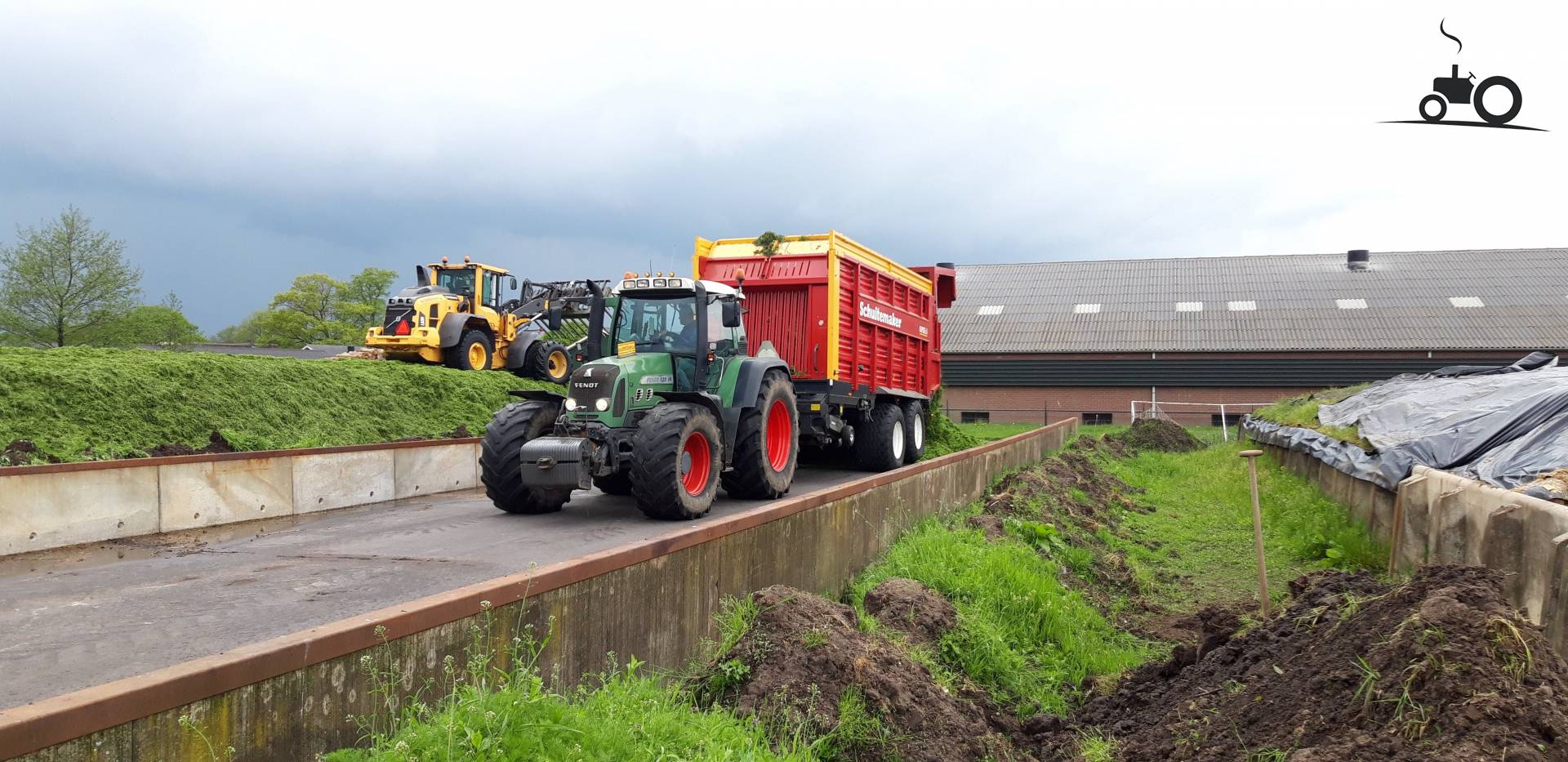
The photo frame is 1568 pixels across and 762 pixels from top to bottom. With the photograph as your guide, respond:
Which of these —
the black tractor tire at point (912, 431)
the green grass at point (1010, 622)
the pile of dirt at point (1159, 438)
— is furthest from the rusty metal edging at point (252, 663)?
the pile of dirt at point (1159, 438)

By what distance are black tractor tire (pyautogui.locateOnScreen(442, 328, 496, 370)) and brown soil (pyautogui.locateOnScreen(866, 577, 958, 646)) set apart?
14.1 metres

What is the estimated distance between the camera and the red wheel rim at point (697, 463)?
9.43 metres

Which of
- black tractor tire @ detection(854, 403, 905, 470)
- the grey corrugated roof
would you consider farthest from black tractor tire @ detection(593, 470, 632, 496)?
the grey corrugated roof

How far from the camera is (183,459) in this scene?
31.2 ft

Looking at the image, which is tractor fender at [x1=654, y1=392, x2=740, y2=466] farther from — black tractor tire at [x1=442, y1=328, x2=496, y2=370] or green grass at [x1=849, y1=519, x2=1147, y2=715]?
black tractor tire at [x1=442, y1=328, x2=496, y2=370]

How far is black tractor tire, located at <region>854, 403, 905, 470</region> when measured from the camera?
540 inches

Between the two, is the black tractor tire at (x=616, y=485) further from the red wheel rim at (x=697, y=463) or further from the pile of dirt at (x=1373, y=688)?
the pile of dirt at (x=1373, y=688)

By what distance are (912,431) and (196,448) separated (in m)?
9.36

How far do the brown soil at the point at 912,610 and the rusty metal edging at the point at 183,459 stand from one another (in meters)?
6.73

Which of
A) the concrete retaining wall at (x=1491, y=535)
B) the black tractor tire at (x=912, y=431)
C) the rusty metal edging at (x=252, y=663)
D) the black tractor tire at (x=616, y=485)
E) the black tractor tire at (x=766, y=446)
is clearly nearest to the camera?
the rusty metal edging at (x=252, y=663)

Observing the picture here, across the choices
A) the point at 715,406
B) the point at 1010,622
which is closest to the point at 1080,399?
the point at 715,406

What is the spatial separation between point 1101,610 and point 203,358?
11.7 m

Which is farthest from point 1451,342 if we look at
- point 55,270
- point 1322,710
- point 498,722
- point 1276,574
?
point 55,270

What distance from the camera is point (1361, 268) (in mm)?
43625
